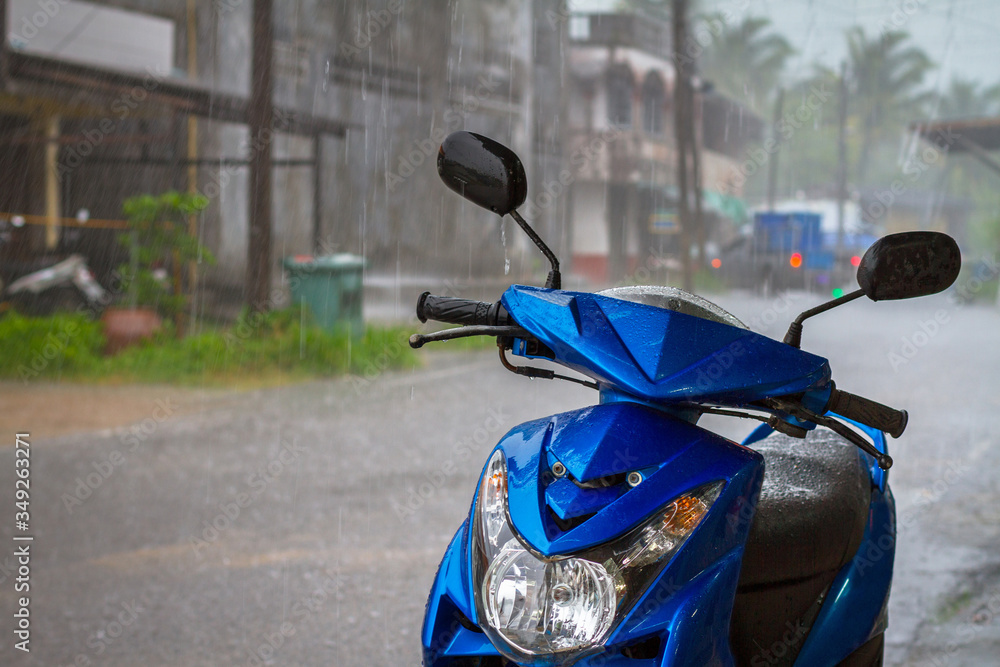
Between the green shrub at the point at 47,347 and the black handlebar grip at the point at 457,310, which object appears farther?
the green shrub at the point at 47,347

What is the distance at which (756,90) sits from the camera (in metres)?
18.2

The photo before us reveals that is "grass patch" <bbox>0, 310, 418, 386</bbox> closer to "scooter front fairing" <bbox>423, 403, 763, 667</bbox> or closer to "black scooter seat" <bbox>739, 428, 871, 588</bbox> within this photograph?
"black scooter seat" <bbox>739, 428, 871, 588</bbox>

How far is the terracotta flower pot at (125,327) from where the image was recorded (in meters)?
10.1

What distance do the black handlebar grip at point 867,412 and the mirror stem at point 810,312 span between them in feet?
0.50

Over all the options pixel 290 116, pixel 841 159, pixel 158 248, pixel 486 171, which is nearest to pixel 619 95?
pixel 841 159

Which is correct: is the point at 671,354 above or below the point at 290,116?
below

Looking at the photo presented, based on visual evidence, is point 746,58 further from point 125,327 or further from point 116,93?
point 125,327

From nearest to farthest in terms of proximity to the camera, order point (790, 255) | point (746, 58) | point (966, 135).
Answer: point (966, 135)
point (790, 255)
point (746, 58)

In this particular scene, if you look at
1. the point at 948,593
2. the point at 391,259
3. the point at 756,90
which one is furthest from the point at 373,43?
the point at 948,593

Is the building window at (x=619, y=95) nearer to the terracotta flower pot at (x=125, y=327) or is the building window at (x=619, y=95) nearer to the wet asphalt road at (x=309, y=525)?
the wet asphalt road at (x=309, y=525)

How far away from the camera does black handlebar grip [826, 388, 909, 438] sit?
161 cm

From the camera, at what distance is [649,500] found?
142 centimetres

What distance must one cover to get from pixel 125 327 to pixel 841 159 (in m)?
12.5

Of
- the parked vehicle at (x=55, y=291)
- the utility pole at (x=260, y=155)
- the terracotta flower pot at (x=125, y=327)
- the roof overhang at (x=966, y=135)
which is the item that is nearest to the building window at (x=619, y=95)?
the roof overhang at (x=966, y=135)
